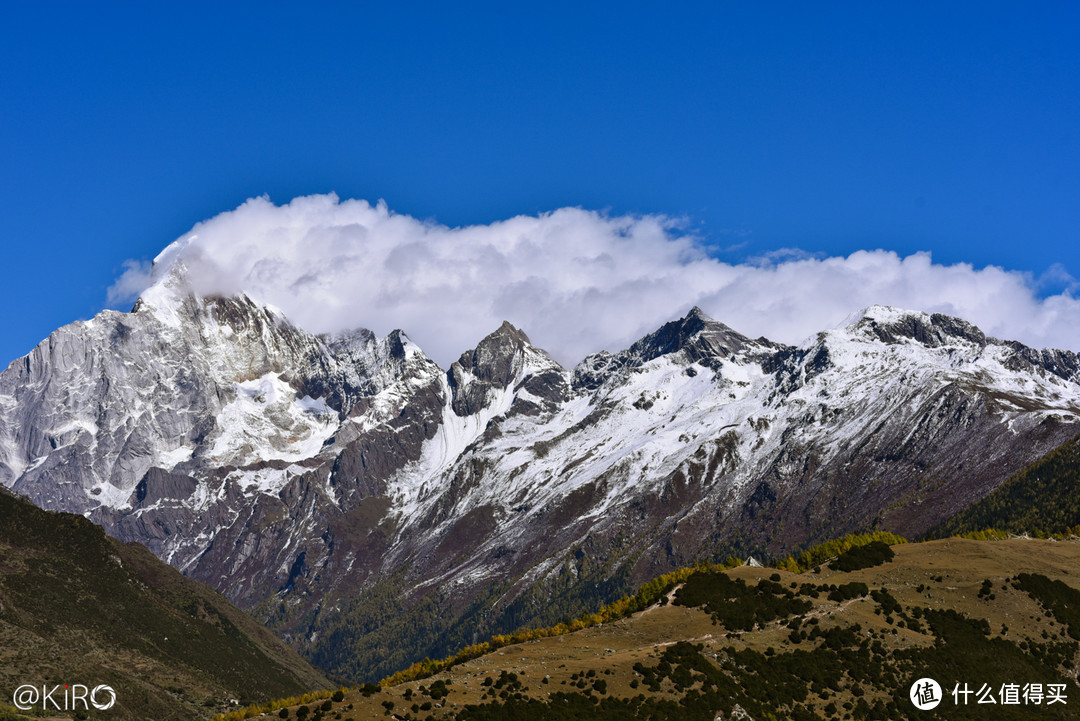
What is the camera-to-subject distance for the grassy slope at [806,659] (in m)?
124

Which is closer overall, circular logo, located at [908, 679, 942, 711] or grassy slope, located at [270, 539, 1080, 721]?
grassy slope, located at [270, 539, 1080, 721]

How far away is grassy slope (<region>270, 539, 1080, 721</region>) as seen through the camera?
124000 millimetres

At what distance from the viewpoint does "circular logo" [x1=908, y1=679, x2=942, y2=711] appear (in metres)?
137

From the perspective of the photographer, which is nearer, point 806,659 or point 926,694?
point 926,694

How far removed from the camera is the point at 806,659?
143m

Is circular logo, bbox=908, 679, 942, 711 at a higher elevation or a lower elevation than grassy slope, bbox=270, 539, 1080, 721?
lower

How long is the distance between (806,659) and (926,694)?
1669 cm

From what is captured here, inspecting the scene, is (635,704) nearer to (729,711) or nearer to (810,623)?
(729,711)

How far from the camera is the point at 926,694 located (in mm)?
139500

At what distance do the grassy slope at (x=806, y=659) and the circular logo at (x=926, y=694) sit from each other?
134 centimetres

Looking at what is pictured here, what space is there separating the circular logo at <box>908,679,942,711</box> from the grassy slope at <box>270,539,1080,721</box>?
4.39 feet

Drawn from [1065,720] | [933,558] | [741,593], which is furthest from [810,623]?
[933,558]

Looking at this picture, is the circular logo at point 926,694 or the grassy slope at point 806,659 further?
the circular logo at point 926,694

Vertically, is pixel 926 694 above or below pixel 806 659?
below
